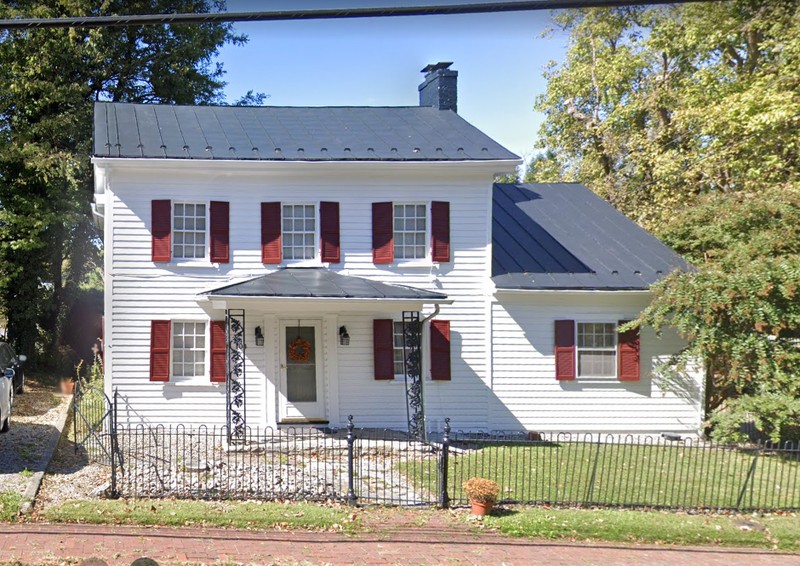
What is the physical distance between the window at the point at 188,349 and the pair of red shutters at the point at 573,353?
7.63 meters

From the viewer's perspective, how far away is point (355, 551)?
32.0ft

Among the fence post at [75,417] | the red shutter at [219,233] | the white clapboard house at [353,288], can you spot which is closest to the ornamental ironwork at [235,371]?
the white clapboard house at [353,288]

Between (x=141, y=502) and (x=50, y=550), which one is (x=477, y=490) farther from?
(x=50, y=550)

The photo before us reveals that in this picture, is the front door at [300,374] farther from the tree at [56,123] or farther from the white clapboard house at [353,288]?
the tree at [56,123]

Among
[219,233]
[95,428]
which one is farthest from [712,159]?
[95,428]

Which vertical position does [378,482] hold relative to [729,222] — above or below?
below

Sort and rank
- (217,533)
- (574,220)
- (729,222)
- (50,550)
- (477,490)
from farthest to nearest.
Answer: (574,220) → (729,222) → (477,490) → (217,533) → (50,550)

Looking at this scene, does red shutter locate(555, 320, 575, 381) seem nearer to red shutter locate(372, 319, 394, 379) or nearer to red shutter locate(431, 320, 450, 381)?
red shutter locate(431, 320, 450, 381)

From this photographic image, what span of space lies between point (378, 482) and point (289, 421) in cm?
480

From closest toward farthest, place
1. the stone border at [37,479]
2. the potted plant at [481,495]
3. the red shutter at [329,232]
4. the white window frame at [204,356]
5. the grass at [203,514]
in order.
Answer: the grass at [203,514] → the stone border at [37,479] → the potted plant at [481,495] → the white window frame at [204,356] → the red shutter at [329,232]

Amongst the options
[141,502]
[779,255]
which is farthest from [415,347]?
[779,255]

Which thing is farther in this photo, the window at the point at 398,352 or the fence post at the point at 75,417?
the window at the point at 398,352

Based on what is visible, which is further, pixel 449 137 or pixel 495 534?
pixel 449 137

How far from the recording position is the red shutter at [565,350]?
17.8m
